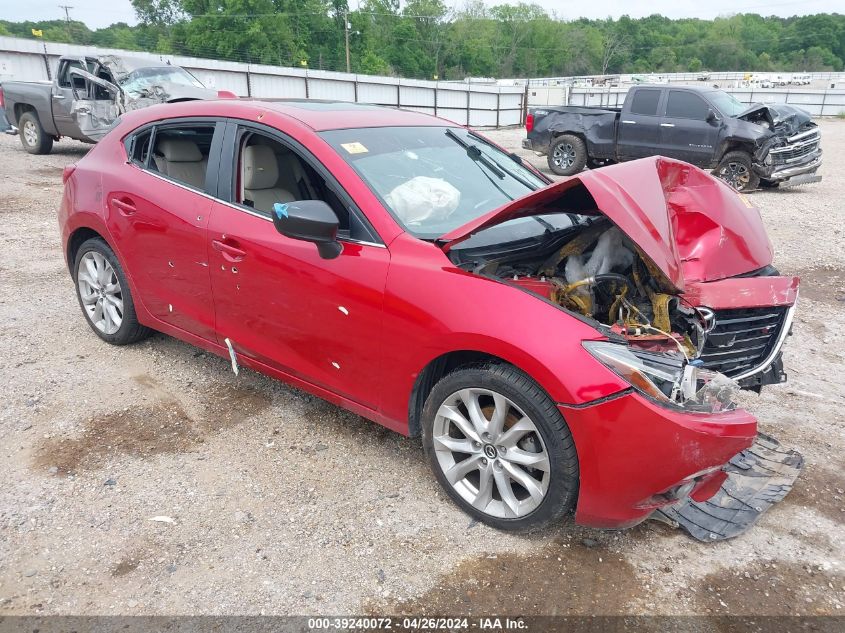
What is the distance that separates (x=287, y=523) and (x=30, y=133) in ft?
45.7

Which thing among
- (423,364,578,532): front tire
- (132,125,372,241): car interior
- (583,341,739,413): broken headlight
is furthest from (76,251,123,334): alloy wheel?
(583,341,739,413): broken headlight

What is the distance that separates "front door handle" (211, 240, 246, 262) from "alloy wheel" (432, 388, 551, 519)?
1.40 meters

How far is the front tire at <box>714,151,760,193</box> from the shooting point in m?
11.5

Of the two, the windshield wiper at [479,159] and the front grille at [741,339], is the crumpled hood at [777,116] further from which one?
the front grille at [741,339]

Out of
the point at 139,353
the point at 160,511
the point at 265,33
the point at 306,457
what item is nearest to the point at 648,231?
the point at 306,457

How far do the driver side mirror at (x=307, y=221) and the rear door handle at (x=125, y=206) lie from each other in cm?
156

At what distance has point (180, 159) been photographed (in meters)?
3.96

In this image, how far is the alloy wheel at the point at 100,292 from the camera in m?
4.38

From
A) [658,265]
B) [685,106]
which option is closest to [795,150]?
→ [685,106]

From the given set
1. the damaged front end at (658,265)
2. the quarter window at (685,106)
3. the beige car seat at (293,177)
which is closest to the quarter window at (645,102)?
the quarter window at (685,106)

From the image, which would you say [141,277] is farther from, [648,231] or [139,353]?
[648,231]

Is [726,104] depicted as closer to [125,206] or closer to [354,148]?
[354,148]

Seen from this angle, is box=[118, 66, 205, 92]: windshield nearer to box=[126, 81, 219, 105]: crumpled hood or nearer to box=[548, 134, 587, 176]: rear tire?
box=[126, 81, 219, 105]: crumpled hood

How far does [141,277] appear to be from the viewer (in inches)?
159
